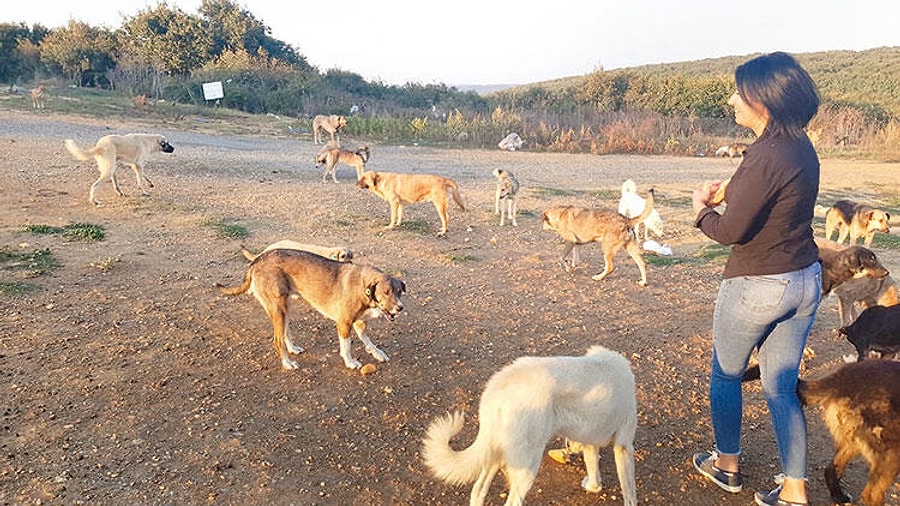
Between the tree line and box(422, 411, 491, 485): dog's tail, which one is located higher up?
the tree line

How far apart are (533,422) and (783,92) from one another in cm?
202

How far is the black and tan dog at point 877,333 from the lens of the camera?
5.19 meters

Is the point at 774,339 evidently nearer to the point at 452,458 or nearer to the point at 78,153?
the point at 452,458

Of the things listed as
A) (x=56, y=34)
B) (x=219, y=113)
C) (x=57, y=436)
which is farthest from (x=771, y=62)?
(x=56, y=34)

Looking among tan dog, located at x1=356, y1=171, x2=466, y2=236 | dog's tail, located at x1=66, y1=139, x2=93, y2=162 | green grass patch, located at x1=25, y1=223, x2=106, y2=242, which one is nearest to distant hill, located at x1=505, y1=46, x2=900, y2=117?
tan dog, located at x1=356, y1=171, x2=466, y2=236

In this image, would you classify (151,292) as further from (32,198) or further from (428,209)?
(428,209)

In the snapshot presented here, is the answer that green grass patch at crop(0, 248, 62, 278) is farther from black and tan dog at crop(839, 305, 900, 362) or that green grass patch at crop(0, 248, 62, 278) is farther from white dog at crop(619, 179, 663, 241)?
white dog at crop(619, 179, 663, 241)

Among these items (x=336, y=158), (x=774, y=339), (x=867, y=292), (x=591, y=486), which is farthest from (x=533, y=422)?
(x=336, y=158)

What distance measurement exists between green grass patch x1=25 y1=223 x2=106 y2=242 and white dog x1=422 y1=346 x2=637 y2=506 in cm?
752

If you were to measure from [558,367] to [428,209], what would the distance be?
33.5 ft

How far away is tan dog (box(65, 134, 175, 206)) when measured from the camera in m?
11.3

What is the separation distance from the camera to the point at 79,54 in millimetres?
38281

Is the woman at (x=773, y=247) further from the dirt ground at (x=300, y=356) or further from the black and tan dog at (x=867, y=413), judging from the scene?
the dirt ground at (x=300, y=356)

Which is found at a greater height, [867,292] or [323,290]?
[323,290]
